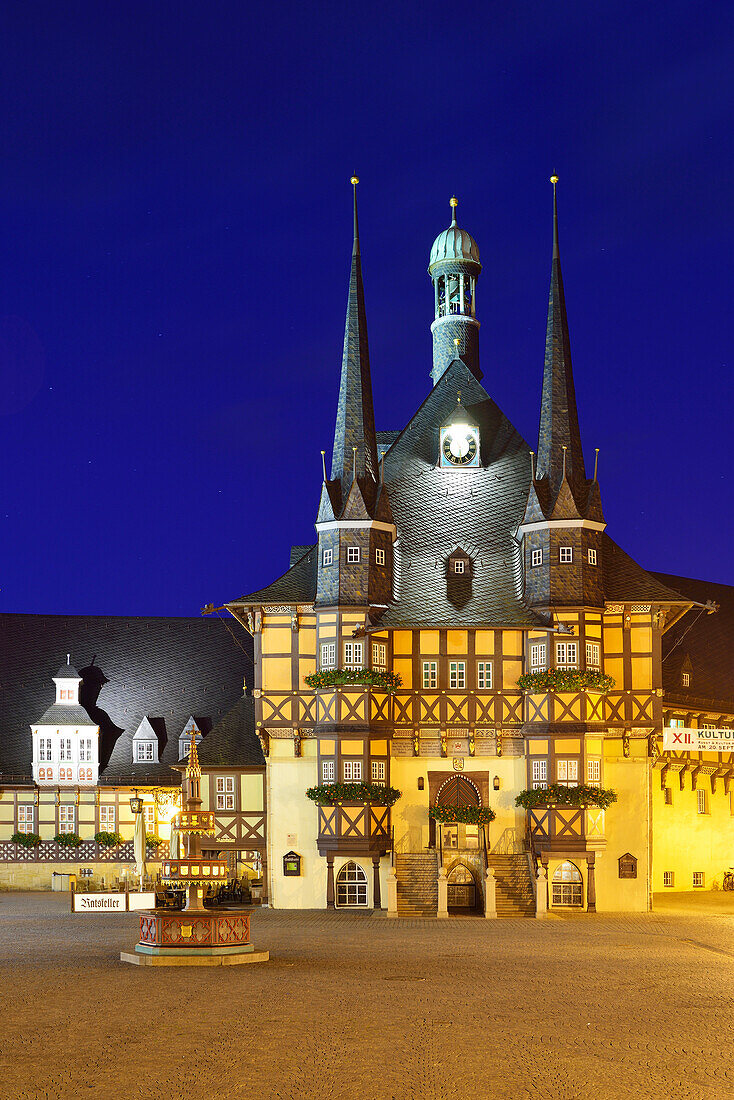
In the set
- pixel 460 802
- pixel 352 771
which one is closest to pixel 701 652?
pixel 460 802

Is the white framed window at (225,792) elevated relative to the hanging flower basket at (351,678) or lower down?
lower down

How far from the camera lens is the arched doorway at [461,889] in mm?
49312

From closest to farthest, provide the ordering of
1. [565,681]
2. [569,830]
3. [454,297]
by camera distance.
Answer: [569,830]
[565,681]
[454,297]

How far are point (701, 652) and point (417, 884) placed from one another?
963 inches

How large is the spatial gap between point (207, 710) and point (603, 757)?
22.0m

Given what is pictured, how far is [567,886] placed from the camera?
47.9m

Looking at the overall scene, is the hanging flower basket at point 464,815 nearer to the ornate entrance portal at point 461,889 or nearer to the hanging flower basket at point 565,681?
the ornate entrance portal at point 461,889

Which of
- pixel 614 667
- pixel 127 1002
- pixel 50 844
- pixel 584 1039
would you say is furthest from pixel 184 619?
pixel 584 1039

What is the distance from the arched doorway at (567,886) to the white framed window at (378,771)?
6830 millimetres

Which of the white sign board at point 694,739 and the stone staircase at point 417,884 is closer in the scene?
the stone staircase at point 417,884

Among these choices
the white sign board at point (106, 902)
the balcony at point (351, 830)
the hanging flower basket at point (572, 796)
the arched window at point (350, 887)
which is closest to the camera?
the white sign board at point (106, 902)

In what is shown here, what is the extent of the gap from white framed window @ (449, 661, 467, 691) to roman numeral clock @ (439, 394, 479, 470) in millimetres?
8721

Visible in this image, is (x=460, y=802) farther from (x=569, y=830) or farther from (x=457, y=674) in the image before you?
(x=457, y=674)

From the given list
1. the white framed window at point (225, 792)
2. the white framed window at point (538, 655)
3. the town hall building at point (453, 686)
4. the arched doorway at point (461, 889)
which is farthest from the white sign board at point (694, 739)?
the white framed window at point (225, 792)
